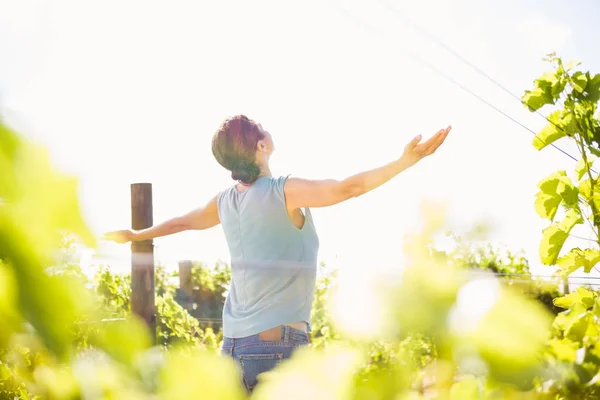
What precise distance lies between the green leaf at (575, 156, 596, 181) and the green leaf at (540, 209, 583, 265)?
0.12 metres

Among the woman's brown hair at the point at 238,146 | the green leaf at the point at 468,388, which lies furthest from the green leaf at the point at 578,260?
the green leaf at the point at 468,388

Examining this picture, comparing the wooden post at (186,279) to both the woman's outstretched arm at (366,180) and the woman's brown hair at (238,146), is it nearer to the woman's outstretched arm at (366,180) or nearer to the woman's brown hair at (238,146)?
the woman's brown hair at (238,146)

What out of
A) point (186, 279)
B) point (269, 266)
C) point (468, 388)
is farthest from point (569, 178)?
point (186, 279)

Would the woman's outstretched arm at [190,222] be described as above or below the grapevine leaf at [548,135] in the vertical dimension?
below

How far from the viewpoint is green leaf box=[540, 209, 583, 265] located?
83.2 inches

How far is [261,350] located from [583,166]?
4.67ft

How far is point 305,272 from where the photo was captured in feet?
9.32

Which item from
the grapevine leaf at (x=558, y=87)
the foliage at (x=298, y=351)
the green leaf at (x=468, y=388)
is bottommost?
the green leaf at (x=468, y=388)

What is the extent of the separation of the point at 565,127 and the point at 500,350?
79.5 inches

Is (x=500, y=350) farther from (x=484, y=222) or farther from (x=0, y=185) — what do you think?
(x=0, y=185)

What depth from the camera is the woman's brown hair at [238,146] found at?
3039mm

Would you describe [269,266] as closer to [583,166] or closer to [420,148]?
[420,148]

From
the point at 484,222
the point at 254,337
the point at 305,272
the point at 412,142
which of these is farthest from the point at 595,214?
the point at 484,222

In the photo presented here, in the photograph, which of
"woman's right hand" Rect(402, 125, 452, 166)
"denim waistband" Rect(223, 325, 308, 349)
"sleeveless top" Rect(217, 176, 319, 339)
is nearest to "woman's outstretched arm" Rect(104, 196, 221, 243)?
"sleeveless top" Rect(217, 176, 319, 339)
